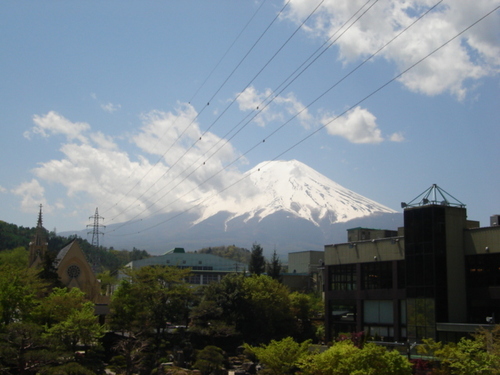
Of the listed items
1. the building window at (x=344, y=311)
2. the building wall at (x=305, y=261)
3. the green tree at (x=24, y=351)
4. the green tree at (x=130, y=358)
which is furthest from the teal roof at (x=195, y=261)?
the green tree at (x=24, y=351)

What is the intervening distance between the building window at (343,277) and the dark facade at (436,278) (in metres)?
3.41

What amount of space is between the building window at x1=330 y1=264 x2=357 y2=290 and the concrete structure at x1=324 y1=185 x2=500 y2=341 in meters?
3.27

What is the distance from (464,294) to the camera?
38.8 meters

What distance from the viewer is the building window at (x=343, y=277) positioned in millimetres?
47844

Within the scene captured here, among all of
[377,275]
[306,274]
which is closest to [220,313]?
[377,275]

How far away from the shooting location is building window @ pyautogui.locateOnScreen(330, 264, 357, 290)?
4784 cm

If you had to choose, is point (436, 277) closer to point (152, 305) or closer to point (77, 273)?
point (152, 305)

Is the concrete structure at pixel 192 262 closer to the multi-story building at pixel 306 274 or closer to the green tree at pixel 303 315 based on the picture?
the multi-story building at pixel 306 274

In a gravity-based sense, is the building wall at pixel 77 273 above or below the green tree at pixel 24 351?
above

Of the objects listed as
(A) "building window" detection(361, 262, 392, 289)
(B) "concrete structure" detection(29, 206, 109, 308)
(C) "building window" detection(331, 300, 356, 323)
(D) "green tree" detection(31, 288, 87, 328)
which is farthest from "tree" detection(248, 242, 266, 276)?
(D) "green tree" detection(31, 288, 87, 328)

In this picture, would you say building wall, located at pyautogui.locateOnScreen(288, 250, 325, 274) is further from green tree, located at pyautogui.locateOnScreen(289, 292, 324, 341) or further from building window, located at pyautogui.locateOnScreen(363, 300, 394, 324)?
building window, located at pyautogui.locateOnScreen(363, 300, 394, 324)

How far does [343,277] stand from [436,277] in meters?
11.8

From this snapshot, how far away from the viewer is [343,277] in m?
49.0

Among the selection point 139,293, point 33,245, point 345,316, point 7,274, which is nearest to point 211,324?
point 139,293
